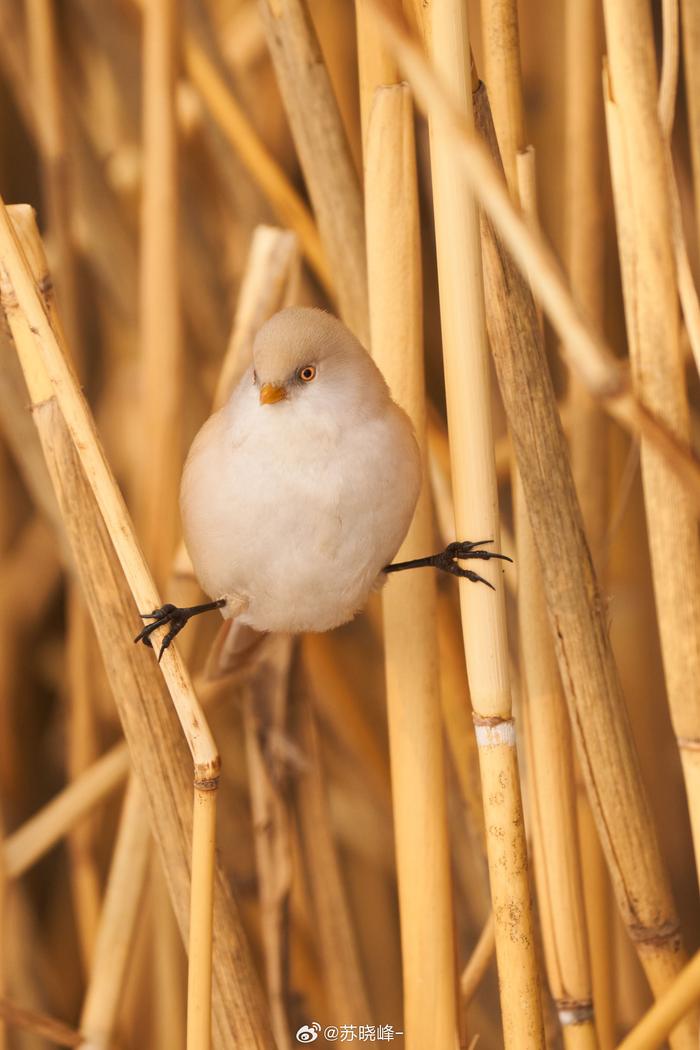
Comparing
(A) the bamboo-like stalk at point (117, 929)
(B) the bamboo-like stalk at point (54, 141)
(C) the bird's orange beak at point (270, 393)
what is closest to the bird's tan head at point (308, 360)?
(C) the bird's orange beak at point (270, 393)

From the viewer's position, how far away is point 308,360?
0.80 meters

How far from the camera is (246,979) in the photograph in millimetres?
800

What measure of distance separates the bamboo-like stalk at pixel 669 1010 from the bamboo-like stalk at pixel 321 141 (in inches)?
24.1

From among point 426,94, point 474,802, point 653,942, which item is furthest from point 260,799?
point 426,94

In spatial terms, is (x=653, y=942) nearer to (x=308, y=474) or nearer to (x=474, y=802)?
(x=474, y=802)

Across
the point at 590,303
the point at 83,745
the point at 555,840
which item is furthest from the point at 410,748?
the point at 83,745

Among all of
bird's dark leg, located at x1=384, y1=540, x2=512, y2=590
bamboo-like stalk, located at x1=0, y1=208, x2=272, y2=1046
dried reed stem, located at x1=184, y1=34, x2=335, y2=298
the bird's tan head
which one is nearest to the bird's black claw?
bird's dark leg, located at x1=384, y1=540, x2=512, y2=590

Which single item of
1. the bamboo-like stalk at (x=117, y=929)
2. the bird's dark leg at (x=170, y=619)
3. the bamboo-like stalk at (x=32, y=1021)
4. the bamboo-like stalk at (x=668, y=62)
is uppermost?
the bamboo-like stalk at (x=668, y=62)

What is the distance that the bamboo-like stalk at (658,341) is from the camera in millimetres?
771

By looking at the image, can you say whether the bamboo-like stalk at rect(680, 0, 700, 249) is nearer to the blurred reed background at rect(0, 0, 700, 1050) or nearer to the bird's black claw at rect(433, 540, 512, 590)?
the blurred reed background at rect(0, 0, 700, 1050)

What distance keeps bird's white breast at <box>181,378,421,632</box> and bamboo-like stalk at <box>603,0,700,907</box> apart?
0.20 meters

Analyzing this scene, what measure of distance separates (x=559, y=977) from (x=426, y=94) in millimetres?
652

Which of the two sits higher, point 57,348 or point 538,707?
point 57,348

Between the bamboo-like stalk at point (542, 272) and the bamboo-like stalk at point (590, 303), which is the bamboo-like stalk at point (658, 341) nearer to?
the bamboo-like stalk at point (590, 303)
